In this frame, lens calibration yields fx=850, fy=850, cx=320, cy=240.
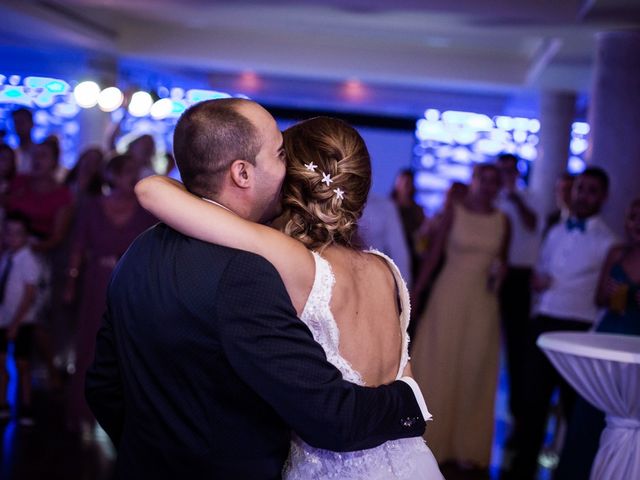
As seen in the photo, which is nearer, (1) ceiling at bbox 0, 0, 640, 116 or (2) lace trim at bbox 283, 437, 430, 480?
(2) lace trim at bbox 283, 437, 430, 480

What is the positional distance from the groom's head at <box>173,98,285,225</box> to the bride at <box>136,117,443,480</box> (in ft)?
0.21

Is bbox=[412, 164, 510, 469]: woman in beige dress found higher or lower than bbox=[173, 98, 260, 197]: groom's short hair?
lower

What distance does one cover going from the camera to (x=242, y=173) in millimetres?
1599

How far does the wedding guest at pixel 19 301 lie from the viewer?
518cm

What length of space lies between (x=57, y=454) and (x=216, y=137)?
3330 mm

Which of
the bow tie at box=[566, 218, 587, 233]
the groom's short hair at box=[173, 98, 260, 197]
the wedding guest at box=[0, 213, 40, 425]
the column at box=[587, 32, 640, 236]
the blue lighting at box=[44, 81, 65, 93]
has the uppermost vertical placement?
the blue lighting at box=[44, 81, 65, 93]

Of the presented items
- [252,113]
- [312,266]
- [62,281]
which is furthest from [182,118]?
[62,281]

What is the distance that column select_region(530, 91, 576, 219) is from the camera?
1150 centimetres

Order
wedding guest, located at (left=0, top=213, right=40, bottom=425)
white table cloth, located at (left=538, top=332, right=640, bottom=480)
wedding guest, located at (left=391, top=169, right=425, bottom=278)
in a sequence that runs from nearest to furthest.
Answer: white table cloth, located at (left=538, top=332, right=640, bottom=480) → wedding guest, located at (left=0, top=213, right=40, bottom=425) → wedding guest, located at (left=391, top=169, right=425, bottom=278)

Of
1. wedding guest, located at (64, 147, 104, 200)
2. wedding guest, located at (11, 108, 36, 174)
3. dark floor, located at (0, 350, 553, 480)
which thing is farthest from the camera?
wedding guest, located at (11, 108, 36, 174)

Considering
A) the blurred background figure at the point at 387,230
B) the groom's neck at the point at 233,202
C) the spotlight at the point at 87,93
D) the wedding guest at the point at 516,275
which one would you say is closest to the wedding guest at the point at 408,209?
the wedding guest at the point at 516,275

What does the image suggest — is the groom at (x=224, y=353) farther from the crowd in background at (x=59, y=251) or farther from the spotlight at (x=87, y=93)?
the spotlight at (x=87, y=93)

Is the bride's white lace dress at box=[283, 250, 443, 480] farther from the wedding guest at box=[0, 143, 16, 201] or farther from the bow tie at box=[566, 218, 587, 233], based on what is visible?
the wedding guest at box=[0, 143, 16, 201]

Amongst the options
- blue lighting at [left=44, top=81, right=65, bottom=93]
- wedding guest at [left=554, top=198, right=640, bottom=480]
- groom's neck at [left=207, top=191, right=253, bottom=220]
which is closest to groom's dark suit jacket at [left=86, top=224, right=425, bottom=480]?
groom's neck at [left=207, top=191, right=253, bottom=220]
